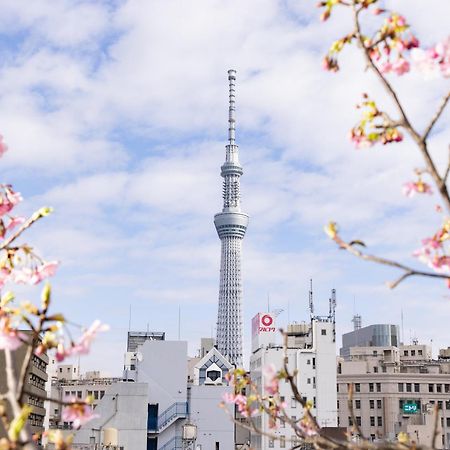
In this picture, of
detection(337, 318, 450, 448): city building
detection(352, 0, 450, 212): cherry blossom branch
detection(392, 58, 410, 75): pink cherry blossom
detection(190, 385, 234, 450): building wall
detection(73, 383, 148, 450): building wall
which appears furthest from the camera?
detection(337, 318, 450, 448): city building

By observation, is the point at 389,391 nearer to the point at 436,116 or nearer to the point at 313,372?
the point at 313,372

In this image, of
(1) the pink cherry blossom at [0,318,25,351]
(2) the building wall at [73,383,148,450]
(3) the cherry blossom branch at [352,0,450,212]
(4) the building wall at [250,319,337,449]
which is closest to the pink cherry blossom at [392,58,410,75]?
(3) the cherry blossom branch at [352,0,450,212]

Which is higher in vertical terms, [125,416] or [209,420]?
[125,416]

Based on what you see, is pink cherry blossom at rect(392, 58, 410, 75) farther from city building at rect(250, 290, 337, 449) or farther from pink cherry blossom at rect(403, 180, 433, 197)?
city building at rect(250, 290, 337, 449)

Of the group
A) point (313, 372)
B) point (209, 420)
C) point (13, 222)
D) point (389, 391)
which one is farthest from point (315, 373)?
point (13, 222)

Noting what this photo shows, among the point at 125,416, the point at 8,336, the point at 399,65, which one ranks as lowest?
the point at 125,416

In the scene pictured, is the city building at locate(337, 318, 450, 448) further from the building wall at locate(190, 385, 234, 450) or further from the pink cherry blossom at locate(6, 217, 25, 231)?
the pink cherry blossom at locate(6, 217, 25, 231)

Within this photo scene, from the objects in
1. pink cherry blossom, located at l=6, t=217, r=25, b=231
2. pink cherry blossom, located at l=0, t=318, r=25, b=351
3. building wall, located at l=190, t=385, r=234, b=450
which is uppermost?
pink cherry blossom, located at l=6, t=217, r=25, b=231

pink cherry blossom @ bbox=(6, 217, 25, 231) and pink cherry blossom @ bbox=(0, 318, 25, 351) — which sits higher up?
pink cherry blossom @ bbox=(6, 217, 25, 231)

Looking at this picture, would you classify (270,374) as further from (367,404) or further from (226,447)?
(367,404)

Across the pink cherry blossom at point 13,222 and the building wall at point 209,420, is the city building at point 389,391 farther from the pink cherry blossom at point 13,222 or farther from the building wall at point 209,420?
the pink cherry blossom at point 13,222

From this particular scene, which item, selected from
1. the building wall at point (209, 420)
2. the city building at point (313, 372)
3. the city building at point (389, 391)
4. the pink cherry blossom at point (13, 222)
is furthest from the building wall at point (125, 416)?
the pink cherry blossom at point (13, 222)

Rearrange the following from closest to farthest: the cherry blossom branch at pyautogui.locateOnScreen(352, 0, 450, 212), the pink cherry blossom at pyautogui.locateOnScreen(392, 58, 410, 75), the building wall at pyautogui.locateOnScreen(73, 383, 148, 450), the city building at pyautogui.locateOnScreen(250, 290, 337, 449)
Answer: the cherry blossom branch at pyautogui.locateOnScreen(352, 0, 450, 212), the pink cherry blossom at pyautogui.locateOnScreen(392, 58, 410, 75), the building wall at pyautogui.locateOnScreen(73, 383, 148, 450), the city building at pyautogui.locateOnScreen(250, 290, 337, 449)

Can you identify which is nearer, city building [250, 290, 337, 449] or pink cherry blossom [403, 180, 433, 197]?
pink cherry blossom [403, 180, 433, 197]
